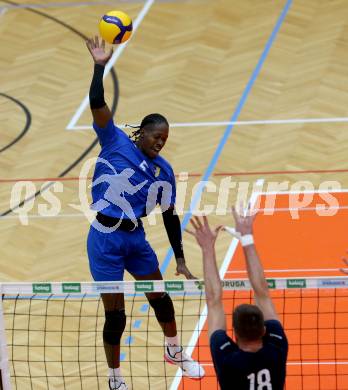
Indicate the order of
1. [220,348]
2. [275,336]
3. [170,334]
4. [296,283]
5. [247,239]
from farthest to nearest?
[170,334], [296,283], [247,239], [275,336], [220,348]

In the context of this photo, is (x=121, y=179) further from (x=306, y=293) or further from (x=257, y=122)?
(x=257, y=122)

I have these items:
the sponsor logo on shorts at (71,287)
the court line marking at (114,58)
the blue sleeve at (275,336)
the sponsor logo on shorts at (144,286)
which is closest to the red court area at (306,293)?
the sponsor logo on shorts at (144,286)

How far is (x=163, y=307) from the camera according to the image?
435 inches

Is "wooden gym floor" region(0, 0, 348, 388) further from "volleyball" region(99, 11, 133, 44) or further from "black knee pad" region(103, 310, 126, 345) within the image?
"volleyball" region(99, 11, 133, 44)

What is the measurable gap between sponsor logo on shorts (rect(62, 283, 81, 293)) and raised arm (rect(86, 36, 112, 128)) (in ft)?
5.20

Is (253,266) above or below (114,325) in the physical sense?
below

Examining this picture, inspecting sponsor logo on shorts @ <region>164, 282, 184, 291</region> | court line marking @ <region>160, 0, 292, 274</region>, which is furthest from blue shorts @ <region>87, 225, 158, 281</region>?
court line marking @ <region>160, 0, 292, 274</region>

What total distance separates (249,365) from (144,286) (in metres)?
2.64

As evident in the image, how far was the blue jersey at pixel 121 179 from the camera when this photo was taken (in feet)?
34.0

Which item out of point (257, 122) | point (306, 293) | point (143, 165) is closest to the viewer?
point (143, 165)

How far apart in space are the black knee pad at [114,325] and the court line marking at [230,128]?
10.3 feet

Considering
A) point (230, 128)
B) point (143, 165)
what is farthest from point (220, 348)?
point (230, 128)

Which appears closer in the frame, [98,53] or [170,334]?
[98,53]

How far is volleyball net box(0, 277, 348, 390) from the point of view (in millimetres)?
11695
